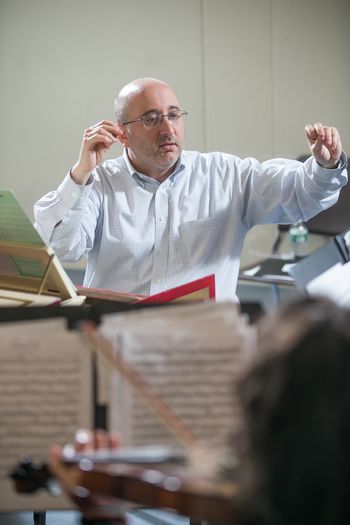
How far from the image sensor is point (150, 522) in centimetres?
318

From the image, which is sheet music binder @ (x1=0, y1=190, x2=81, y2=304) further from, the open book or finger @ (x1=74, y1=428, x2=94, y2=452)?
finger @ (x1=74, y1=428, x2=94, y2=452)

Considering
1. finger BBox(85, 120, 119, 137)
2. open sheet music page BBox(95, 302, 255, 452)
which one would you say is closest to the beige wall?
finger BBox(85, 120, 119, 137)

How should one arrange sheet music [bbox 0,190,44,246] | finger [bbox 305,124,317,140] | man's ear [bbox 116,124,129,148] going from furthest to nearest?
man's ear [bbox 116,124,129,148] → finger [bbox 305,124,317,140] → sheet music [bbox 0,190,44,246]

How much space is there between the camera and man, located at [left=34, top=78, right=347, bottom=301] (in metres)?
3.09

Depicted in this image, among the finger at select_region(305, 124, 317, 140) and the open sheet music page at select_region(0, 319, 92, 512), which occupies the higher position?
the finger at select_region(305, 124, 317, 140)

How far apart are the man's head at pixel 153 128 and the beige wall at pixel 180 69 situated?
2.55 metres

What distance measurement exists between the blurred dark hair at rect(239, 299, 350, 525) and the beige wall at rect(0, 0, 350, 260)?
461 centimetres

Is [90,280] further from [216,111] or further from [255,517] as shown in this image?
[216,111]

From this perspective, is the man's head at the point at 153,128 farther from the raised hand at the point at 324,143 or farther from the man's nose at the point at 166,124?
the raised hand at the point at 324,143

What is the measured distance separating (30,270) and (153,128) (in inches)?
30.9

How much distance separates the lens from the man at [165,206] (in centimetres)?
309

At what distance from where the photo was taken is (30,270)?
262 centimetres

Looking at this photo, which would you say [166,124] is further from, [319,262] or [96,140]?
[319,262]

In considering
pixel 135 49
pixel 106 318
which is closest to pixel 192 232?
pixel 106 318
